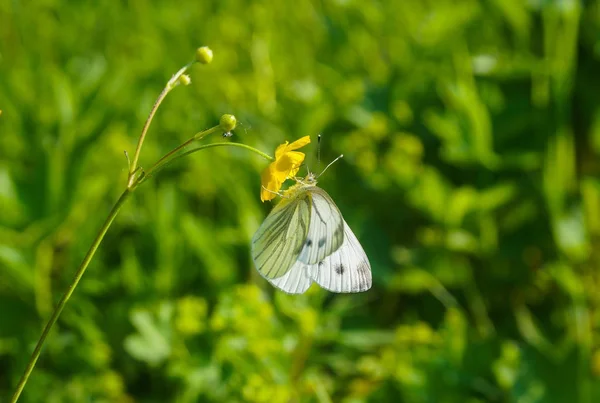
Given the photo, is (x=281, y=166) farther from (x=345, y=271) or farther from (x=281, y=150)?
(x=345, y=271)

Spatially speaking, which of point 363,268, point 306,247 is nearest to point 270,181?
point 306,247

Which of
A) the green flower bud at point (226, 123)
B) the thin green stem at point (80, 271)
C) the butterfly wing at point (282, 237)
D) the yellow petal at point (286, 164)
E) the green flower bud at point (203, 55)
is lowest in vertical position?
the thin green stem at point (80, 271)

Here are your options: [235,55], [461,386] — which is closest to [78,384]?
[461,386]

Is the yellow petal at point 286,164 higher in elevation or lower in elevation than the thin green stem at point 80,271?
higher

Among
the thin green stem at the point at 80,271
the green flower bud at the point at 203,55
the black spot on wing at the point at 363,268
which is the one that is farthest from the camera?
the black spot on wing at the point at 363,268

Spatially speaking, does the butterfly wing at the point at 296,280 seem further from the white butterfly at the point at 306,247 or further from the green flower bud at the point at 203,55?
the green flower bud at the point at 203,55

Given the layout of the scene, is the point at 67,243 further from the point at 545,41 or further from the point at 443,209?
the point at 545,41

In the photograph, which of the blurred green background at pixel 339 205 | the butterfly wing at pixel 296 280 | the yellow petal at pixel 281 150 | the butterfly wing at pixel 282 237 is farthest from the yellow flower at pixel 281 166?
the blurred green background at pixel 339 205
